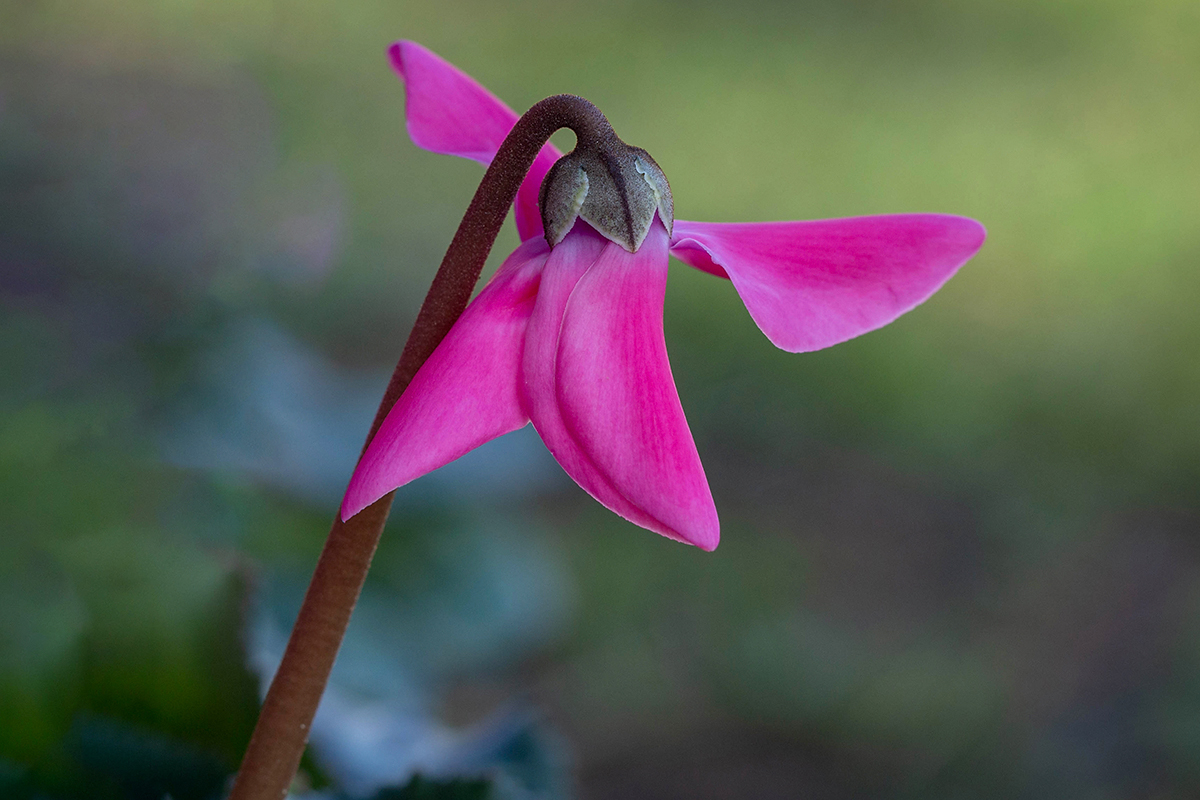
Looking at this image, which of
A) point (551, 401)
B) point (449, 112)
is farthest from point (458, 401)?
point (449, 112)

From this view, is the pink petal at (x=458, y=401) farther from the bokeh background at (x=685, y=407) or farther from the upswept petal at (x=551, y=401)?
the bokeh background at (x=685, y=407)

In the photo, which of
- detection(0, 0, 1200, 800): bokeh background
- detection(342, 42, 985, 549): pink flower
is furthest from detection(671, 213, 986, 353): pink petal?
detection(0, 0, 1200, 800): bokeh background

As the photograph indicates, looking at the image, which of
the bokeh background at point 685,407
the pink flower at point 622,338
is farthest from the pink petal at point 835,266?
the bokeh background at point 685,407

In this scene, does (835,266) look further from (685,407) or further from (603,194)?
(685,407)

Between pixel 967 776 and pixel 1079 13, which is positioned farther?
pixel 1079 13

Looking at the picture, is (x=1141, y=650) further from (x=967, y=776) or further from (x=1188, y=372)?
(x=1188, y=372)

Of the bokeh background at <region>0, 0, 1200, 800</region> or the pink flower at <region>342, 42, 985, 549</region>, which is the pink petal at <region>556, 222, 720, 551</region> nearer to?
the pink flower at <region>342, 42, 985, 549</region>

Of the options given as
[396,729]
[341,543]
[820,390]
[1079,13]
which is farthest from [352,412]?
[1079,13]
